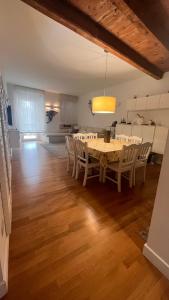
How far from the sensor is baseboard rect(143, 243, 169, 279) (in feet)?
3.76

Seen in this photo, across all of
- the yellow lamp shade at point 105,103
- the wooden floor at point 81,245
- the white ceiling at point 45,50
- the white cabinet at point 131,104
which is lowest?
the wooden floor at point 81,245

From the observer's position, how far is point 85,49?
269 cm

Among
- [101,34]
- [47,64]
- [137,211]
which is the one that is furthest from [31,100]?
[137,211]

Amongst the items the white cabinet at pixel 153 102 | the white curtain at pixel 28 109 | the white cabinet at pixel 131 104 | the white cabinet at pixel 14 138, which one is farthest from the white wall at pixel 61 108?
the white cabinet at pixel 153 102

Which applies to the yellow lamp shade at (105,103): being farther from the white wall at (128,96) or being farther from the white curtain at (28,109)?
the white curtain at (28,109)

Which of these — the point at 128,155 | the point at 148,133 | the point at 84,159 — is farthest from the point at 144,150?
the point at 148,133

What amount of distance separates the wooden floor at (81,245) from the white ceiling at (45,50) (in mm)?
2590

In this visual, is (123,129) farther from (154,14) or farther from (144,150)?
(154,14)

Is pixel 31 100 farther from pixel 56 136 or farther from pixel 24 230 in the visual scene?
pixel 24 230

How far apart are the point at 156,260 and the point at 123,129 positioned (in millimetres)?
3942

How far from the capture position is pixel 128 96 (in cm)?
492

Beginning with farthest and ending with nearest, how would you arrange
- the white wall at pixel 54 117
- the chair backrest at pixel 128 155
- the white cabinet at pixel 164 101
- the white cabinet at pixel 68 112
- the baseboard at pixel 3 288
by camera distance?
the white cabinet at pixel 68 112
the white wall at pixel 54 117
the white cabinet at pixel 164 101
the chair backrest at pixel 128 155
the baseboard at pixel 3 288

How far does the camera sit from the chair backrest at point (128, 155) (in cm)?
226

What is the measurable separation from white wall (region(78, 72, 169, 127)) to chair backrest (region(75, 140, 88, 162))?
266 cm
